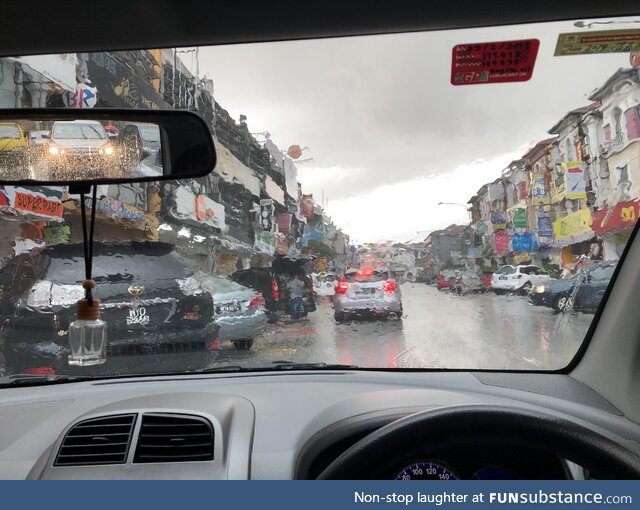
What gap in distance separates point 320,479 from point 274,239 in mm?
2327

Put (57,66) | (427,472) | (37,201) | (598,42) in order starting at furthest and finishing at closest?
(37,201) → (57,66) → (598,42) → (427,472)

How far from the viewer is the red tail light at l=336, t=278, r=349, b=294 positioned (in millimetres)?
3788

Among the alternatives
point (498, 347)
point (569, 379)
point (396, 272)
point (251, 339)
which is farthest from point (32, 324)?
point (569, 379)

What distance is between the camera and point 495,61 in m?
2.89

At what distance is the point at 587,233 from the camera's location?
11.3 ft

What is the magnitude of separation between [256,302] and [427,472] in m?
1.81

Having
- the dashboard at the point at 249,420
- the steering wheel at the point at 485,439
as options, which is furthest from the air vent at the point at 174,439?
the steering wheel at the point at 485,439

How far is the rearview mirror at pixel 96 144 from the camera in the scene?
2459 millimetres

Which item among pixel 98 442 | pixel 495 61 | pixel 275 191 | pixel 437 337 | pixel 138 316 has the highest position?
pixel 495 61

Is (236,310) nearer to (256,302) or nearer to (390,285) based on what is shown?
(256,302)

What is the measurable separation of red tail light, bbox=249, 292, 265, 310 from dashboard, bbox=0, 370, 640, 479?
0.44 metres

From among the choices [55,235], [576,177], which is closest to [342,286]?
[576,177]

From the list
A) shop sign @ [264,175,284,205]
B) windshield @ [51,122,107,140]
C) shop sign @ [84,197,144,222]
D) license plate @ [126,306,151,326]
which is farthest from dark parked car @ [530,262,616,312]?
windshield @ [51,122,107,140]

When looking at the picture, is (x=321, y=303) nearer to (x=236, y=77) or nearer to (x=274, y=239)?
(x=274, y=239)
